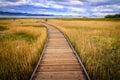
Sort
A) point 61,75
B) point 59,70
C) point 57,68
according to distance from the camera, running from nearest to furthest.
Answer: point 61,75 → point 59,70 → point 57,68

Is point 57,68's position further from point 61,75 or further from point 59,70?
point 61,75

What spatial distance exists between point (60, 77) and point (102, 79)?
4.26 feet

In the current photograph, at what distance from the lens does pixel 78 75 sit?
530 centimetres

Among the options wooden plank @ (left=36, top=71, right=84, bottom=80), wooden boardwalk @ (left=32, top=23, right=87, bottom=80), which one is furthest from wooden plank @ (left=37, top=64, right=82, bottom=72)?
wooden plank @ (left=36, top=71, right=84, bottom=80)

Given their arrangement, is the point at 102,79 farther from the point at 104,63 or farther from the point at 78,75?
the point at 104,63

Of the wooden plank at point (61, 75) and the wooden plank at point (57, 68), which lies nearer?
the wooden plank at point (61, 75)

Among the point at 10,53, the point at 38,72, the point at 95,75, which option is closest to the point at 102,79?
the point at 95,75

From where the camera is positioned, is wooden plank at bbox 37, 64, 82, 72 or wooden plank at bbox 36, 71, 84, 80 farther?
wooden plank at bbox 37, 64, 82, 72

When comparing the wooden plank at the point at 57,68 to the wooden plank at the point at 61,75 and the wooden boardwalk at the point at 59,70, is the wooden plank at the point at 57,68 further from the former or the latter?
the wooden plank at the point at 61,75

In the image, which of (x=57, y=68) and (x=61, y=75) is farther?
(x=57, y=68)

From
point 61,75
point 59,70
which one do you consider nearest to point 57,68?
point 59,70

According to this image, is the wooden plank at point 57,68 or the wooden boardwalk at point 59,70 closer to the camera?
the wooden boardwalk at point 59,70

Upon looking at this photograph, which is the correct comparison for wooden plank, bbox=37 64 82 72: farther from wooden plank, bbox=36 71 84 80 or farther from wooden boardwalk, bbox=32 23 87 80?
wooden plank, bbox=36 71 84 80

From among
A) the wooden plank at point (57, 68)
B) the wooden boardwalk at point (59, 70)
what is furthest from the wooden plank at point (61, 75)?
the wooden plank at point (57, 68)
